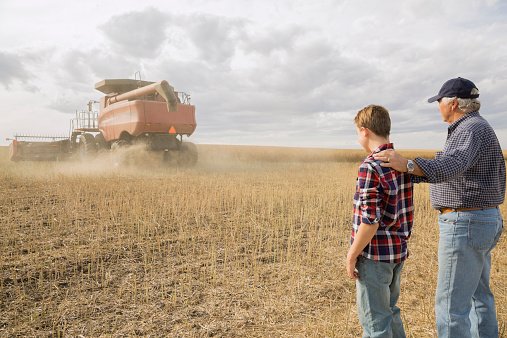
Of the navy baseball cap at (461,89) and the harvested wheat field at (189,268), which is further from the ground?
the navy baseball cap at (461,89)

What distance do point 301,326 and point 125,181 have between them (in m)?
9.62

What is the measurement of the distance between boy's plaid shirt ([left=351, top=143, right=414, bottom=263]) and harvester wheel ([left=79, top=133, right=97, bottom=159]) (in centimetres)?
1628

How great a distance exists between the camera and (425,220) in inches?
299

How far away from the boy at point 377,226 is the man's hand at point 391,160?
0.03m

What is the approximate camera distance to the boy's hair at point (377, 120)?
2.18 metres

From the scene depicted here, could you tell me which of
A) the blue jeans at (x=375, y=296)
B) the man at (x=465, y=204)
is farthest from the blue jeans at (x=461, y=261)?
the blue jeans at (x=375, y=296)

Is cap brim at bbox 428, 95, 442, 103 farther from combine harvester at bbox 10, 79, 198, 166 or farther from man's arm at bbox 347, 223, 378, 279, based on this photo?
combine harvester at bbox 10, 79, 198, 166

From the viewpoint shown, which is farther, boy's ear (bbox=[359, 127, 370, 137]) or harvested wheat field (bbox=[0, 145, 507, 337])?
harvested wheat field (bbox=[0, 145, 507, 337])

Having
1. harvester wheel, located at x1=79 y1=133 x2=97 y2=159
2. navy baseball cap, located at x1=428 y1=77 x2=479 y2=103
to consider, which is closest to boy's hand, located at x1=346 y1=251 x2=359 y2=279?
navy baseball cap, located at x1=428 y1=77 x2=479 y2=103

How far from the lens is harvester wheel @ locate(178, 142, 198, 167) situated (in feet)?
52.9

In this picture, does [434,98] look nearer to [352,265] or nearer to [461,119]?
[461,119]

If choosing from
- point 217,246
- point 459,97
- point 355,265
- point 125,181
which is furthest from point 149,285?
point 125,181

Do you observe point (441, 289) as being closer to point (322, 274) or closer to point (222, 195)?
point (322, 274)

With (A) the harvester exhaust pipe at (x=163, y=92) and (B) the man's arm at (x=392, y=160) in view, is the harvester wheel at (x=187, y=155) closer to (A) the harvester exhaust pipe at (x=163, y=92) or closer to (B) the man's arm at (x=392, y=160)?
(A) the harvester exhaust pipe at (x=163, y=92)
